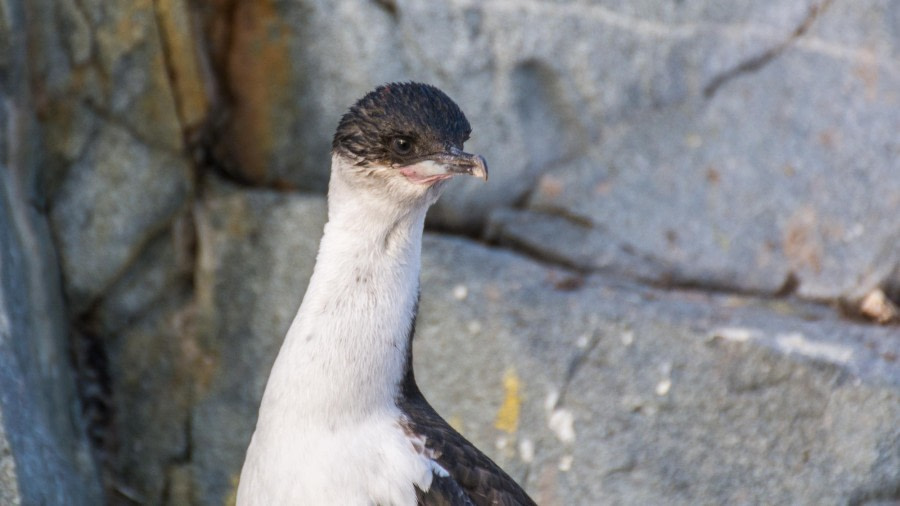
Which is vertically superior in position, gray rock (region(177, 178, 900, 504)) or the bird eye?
the bird eye

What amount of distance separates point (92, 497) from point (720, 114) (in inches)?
92.6

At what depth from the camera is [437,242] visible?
3520mm

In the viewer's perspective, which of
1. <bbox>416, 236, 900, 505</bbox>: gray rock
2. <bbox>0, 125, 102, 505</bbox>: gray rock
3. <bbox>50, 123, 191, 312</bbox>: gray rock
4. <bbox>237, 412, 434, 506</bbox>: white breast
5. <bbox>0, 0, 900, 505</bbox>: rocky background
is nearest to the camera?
<bbox>237, 412, 434, 506</bbox>: white breast

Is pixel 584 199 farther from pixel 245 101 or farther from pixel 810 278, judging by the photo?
pixel 245 101

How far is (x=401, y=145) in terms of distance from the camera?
2375mm

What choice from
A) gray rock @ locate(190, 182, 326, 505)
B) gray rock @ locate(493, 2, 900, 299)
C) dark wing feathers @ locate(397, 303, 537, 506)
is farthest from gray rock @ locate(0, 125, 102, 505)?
gray rock @ locate(493, 2, 900, 299)

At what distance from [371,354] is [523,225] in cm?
141

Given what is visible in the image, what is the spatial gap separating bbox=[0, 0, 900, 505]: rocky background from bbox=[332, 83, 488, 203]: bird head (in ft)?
3.54

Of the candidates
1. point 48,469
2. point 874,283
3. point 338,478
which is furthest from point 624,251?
point 48,469

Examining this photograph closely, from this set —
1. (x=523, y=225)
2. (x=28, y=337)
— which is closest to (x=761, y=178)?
(x=523, y=225)

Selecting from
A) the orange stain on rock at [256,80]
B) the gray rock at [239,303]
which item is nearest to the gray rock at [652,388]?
the gray rock at [239,303]

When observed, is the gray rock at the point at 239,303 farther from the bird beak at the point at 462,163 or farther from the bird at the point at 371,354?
the bird beak at the point at 462,163

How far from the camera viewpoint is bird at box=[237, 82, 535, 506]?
90.6 inches

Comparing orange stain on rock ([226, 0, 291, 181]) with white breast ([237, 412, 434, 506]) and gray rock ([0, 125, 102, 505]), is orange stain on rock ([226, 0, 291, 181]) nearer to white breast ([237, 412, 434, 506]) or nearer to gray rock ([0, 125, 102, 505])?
gray rock ([0, 125, 102, 505])
